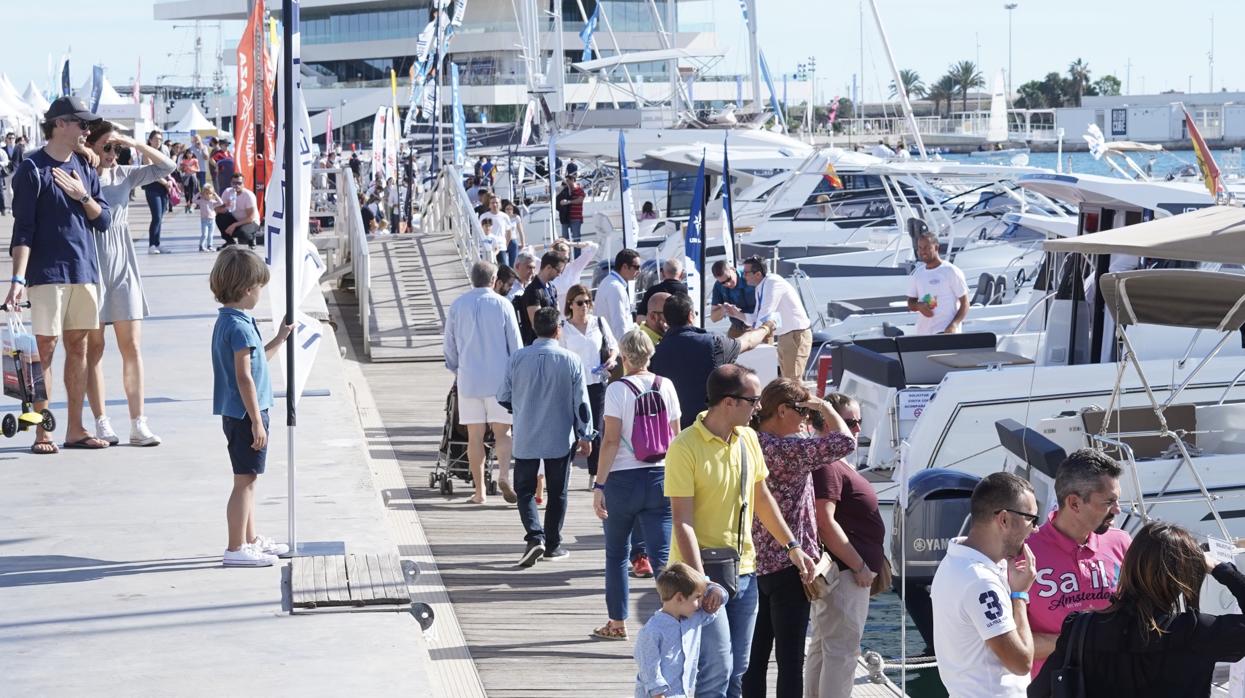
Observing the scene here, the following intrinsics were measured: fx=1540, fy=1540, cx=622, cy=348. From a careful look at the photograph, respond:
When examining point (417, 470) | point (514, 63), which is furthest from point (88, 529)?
point (514, 63)

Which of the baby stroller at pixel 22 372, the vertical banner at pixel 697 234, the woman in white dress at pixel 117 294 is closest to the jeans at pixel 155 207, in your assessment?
the vertical banner at pixel 697 234

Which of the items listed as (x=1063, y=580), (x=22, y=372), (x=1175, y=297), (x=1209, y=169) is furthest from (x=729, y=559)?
(x=1209, y=169)

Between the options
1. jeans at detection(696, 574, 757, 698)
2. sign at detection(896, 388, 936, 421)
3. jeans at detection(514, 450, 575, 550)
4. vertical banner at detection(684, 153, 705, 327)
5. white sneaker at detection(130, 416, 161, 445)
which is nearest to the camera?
jeans at detection(696, 574, 757, 698)

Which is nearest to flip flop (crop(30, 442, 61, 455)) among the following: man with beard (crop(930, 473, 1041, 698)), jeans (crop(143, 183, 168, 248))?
man with beard (crop(930, 473, 1041, 698))

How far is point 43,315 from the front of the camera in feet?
29.3

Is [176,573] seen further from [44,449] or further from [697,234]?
[697,234]

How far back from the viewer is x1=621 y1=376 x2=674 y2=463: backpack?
783 centimetres

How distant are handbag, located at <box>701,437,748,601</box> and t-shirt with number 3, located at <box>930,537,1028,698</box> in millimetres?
1192

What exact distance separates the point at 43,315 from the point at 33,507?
1.27 m

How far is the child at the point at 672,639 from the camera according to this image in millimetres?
5812

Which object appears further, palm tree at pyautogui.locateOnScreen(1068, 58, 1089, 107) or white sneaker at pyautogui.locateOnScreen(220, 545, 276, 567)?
palm tree at pyautogui.locateOnScreen(1068, 58, 1089, 107)

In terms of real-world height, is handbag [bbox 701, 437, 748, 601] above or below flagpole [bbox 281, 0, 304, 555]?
below

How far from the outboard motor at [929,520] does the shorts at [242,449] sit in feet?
13.2

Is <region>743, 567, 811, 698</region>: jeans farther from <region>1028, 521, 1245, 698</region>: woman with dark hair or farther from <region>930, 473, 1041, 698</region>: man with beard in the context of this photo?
<region>1028, 521, 1245, 698</region>: woman with dark hair
